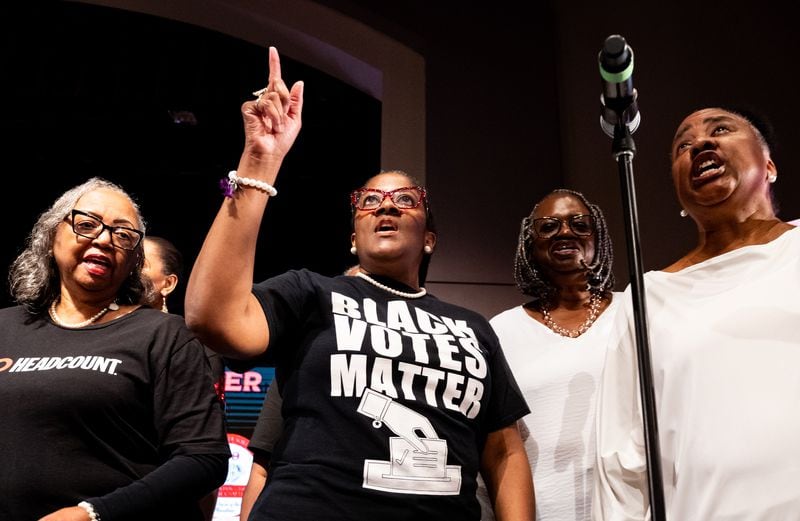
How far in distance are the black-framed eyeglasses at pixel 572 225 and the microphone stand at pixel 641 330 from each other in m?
1.07

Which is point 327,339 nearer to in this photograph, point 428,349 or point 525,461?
point 428,349

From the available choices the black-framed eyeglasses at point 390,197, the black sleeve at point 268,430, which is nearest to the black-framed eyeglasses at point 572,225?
the black-framed eyeglasses at point 390,197

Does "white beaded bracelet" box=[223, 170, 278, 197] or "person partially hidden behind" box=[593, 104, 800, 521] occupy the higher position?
"white beaded bracelet" box=[223, 170, 278, 197]

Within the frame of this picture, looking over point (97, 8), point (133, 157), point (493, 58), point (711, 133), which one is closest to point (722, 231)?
point (711, 133)

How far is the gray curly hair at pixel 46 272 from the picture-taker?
72.6 inches

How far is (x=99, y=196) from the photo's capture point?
194 centimetres

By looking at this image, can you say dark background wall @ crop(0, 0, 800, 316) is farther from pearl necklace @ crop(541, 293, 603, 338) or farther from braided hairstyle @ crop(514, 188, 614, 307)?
pearl necklace @ crop(541, 293, 603, 338)

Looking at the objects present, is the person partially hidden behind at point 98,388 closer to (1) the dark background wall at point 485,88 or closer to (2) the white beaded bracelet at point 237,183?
(2) the white beaded bracelet at point 237,183

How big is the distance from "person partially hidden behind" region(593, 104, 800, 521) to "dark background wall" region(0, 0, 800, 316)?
183 centimetres

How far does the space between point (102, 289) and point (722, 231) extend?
149 centimetres

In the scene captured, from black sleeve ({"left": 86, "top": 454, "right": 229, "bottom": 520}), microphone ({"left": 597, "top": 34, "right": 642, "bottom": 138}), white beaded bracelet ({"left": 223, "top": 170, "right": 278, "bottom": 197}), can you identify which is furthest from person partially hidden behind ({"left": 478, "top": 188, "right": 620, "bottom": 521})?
white beaded bracelet ({"left": 223, "top": 170, "right": 278, "bottom": 197})

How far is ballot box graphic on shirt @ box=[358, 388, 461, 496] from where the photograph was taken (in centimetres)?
148

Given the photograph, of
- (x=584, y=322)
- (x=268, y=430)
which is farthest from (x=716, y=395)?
(x=268, y=430)

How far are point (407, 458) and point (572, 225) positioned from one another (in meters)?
1.11
